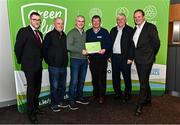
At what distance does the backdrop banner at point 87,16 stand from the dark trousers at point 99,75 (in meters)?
0.26

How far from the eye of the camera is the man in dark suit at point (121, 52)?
4.16 metres

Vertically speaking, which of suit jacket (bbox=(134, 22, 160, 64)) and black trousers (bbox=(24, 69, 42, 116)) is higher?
suit jacket (bbox=(134, 22, 160, 64))

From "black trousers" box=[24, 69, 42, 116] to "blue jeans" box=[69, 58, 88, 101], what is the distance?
700 millimetres

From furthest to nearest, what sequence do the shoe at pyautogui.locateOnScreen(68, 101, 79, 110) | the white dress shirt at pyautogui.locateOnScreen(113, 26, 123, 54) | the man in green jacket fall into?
the white dress shirt at pyautogui.locateOnScreen(113, 26, 123, 54) → the shoe at pyautogui.locateOnScreen(68, 101, 79, 110) → the man in green jacket

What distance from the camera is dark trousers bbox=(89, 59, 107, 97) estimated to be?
425 centimetres

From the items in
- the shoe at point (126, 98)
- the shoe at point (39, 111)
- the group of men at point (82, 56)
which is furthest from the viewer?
the shoe at point (126, 98)

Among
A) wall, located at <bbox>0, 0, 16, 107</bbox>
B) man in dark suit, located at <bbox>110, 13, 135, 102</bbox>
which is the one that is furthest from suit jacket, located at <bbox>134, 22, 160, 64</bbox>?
wall, located at <bbox>0, 0, 16, 107</bbox>

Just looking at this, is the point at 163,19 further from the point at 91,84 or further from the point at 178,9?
the point at 91,84

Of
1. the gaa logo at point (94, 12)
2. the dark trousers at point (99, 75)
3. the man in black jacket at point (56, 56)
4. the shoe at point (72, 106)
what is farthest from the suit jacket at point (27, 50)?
the gaa logo at point (94, 12)

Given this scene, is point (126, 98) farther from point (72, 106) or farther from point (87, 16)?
point (87, 16)

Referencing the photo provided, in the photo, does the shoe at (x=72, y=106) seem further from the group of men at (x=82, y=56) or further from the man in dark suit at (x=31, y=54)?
the man in dark suit at (x=31, y=54)

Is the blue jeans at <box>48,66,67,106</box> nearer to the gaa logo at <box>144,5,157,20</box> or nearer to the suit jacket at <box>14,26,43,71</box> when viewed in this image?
the suit jacket at <box>14,26,43,71</box>

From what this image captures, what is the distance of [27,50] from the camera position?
10.9 feet

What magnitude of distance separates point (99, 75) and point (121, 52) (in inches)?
21.1
